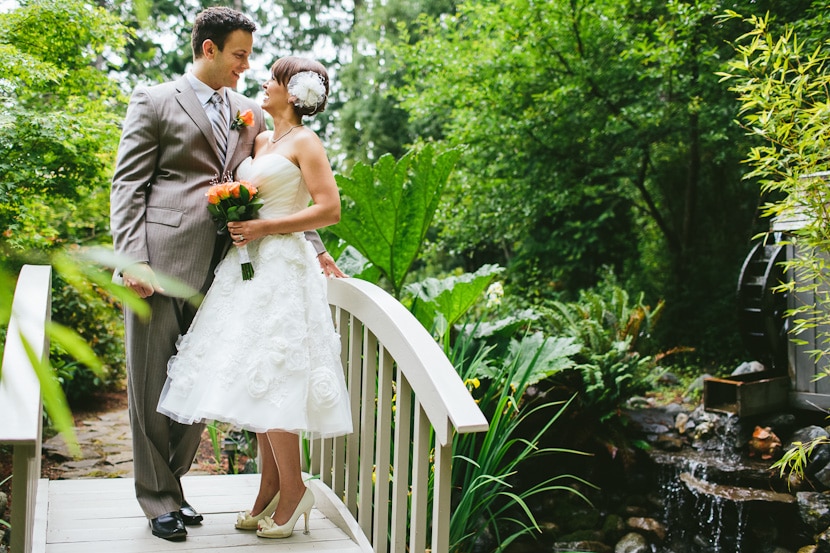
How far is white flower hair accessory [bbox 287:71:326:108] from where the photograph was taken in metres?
2.20

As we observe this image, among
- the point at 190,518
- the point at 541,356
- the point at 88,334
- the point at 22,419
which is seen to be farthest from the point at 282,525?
the point at 88,334

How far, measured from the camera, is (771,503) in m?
4.38

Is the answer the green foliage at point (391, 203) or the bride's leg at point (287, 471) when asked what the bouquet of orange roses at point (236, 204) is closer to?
the bride's leg at point (287, 471)

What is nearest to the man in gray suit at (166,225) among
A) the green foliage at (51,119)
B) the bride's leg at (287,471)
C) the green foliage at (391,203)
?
the bride's leg at (287,471)

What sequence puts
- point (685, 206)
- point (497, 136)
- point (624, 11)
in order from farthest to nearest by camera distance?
point (685, 206) → point (497, 136) → point (624, 11)

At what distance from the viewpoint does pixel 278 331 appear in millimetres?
2123

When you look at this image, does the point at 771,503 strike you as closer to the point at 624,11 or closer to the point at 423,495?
the point at 423,495

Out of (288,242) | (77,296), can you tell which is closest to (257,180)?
(288,242)

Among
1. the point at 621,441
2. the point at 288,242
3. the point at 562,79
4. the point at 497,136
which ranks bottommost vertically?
the point at 621,441

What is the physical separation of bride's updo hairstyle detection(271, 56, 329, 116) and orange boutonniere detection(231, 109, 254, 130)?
0.63 feet

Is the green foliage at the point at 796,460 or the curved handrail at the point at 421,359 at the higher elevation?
the curved handrail at the point at 421,359

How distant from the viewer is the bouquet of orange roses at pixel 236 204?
83.5 inches

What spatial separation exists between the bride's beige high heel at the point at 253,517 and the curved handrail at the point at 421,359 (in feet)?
2.30

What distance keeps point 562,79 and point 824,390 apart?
3903mm
